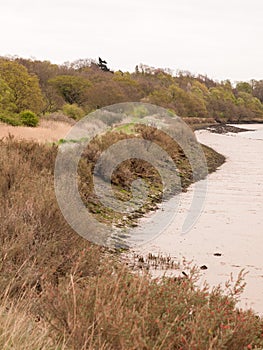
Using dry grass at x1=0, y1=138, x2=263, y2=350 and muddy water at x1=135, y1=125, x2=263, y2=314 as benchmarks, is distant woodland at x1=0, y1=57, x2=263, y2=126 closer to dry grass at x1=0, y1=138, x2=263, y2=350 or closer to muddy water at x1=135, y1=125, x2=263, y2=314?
muddy water at x1=135, y1=125, x2=263, y2=314

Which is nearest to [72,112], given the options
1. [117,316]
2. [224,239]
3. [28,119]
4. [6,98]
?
[6,98]

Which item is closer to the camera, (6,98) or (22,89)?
(6,98)

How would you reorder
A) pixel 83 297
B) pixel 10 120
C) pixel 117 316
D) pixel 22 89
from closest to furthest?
pixel 117 316 < pixel 83 297 < pixel 10 120 < pixel 22 89

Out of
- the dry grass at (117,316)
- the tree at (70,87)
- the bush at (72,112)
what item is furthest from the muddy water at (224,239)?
the tree at (70,87)

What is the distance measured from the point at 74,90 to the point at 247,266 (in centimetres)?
4269

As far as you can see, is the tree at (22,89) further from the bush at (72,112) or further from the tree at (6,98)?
the bush at (72,112)

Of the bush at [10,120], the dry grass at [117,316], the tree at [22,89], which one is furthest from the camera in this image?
the tree at [22,89]

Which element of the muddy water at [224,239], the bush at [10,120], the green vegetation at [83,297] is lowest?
the muddy water at [224,239]

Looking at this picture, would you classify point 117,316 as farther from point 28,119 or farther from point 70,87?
point 70,87

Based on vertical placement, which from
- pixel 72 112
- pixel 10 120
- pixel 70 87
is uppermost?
pixel 70 87

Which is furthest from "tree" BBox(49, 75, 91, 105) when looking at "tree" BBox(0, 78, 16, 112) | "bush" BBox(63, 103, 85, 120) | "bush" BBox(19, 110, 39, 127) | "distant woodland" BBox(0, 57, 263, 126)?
"bush" BBox(19, 110, 39, 127)

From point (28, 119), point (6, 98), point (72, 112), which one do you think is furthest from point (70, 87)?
point (28, 119)

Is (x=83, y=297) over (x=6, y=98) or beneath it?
beneath

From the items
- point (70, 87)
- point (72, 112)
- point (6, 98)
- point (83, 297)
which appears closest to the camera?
point (83, 297)
